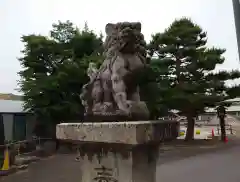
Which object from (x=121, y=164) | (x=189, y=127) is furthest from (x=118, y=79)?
(x=189, y=127)

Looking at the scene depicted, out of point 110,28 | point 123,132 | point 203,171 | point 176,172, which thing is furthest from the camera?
point 203,171

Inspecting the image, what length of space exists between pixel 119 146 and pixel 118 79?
40.6 inches

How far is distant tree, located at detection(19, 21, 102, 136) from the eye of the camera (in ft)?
47.8

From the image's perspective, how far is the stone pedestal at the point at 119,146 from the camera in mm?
2949

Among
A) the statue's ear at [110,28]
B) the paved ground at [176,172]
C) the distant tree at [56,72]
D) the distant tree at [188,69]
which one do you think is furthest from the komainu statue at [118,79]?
the distant tree at [188,69]

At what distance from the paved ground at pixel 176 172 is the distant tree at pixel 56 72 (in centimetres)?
413

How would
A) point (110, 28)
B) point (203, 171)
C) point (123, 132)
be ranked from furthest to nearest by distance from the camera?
point (203, 171), point (110, 28), point (123, 132)

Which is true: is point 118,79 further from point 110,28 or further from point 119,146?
point 119,146

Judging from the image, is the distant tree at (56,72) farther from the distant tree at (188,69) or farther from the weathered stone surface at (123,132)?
the weathered stone surface at (123,132)

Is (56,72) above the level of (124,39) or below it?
above

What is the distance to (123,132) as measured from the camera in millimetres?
2971

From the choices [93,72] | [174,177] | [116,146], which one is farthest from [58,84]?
[116,146]

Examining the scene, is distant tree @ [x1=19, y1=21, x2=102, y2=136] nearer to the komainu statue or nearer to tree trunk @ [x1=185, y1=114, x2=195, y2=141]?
tree trunk @ [x1=185, y1=114, x2=195, y2=141]

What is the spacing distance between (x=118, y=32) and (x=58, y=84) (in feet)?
37.0
